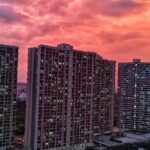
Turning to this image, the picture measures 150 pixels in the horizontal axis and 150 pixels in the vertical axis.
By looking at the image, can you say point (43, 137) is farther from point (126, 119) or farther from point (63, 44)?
point (126, 119)

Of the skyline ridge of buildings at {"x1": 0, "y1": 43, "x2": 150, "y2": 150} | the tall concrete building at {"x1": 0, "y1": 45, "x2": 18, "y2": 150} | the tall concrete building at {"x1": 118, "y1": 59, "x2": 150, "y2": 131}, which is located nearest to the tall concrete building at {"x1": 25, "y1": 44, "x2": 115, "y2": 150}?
the skyline ridge of buildings at {"x1": 0, "y1": 43, "x2": 150, "y2": 150}

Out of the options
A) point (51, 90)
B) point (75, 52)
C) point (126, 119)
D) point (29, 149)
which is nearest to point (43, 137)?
point (29, 149)

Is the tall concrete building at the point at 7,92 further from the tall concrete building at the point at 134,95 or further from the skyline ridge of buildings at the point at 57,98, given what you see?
the tall concrete building at the point at 134,95

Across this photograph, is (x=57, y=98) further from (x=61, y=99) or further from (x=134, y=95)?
(x=134, y=95)

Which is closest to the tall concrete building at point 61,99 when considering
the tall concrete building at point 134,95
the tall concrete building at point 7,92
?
the tall concrete building at point 7,92

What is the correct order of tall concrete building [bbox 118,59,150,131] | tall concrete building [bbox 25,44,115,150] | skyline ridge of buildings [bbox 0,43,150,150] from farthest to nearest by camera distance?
tall concrete building [bbox 118,59,150,131]
tall concrete building [bbox 25,44,115,150]
skyline ridge of buildings [bbox 0,43,150,150]

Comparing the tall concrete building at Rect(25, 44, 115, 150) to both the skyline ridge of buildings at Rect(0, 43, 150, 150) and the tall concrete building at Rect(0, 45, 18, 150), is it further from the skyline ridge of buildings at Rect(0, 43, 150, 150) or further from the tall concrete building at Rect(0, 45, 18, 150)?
the tall concrete building at Rect(0, 45, 18, 150)
